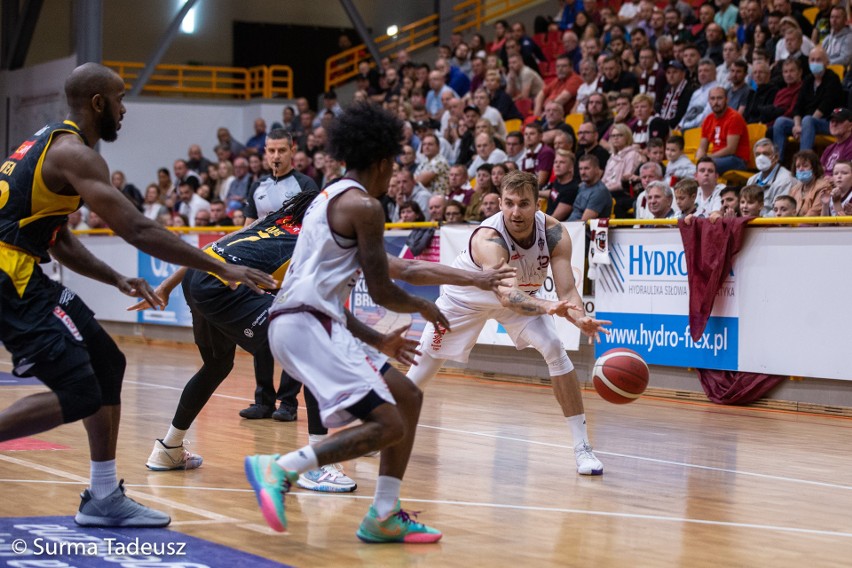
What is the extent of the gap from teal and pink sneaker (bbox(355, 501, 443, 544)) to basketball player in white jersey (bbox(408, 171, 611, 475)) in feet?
6.69

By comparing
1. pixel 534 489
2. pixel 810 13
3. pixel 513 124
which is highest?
pixel 810 13

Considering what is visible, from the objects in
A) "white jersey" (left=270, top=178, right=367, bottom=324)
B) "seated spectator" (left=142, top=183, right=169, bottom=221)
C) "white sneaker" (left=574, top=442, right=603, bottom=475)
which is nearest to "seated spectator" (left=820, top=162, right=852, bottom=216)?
"white sneaker" (left=574, top=442, right=603, bottom=475)

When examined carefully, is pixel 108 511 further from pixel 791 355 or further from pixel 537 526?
pixel 791 355

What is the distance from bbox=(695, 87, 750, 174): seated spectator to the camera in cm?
1369

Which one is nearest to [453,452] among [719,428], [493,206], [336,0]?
[719,428]

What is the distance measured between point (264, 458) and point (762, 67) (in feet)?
36.3

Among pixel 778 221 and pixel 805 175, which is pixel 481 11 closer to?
pixel 805 175

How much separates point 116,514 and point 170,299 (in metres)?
13.3

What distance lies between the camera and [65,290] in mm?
5520

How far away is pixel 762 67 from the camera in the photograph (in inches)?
558

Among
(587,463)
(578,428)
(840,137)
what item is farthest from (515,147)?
(587,463)

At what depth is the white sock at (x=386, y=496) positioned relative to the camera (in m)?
5.23

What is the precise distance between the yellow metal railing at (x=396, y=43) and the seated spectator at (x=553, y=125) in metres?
10.4

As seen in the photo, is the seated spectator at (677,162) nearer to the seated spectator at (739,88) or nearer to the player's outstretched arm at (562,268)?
the seated spectator at (739,88)
